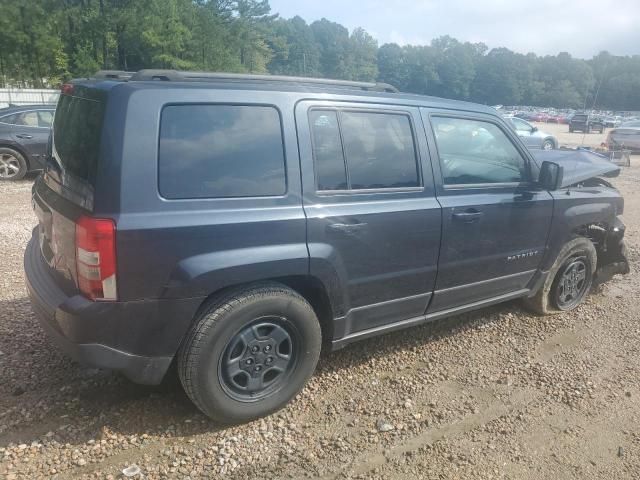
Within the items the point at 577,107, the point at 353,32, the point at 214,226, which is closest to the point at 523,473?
the point at 214,226

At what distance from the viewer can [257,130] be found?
8.59ft

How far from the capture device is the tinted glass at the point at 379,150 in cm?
292

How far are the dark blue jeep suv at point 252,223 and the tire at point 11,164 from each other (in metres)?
7.66

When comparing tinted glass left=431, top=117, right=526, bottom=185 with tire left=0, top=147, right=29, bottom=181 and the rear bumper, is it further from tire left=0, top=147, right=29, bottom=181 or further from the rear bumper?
tire left=0, top=147, right=29, bottom=181

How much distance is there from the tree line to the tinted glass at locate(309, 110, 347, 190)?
118 feet

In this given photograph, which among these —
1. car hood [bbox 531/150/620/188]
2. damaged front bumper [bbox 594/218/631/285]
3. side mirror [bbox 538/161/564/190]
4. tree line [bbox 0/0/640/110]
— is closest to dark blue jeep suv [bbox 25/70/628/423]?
side mirror [bbox 538/161/564/190]

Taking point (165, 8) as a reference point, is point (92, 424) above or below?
below

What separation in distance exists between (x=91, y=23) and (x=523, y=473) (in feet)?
161

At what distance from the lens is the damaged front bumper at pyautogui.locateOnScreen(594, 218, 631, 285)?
471 centimetres

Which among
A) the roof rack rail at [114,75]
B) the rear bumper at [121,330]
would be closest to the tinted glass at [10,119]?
the roof rack rail at [114,75]

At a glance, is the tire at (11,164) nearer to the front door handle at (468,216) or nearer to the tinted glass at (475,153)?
the tinted glass at (475,153)

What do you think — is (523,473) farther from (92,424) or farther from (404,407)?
(92,424)

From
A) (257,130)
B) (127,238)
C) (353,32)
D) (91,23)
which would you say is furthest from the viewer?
(353,32)

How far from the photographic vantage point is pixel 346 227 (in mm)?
2812
